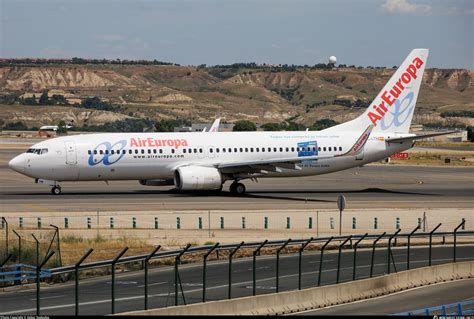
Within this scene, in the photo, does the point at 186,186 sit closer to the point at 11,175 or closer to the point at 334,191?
the point at 334,191

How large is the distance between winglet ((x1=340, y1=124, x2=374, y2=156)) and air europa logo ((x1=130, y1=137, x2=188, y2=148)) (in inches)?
427

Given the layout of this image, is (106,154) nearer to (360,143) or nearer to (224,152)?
(224,152)

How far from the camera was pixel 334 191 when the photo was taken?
2923 inches

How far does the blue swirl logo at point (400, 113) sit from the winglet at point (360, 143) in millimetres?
3149

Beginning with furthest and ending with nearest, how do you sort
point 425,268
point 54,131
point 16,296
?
point 54,131, point 425,268, point 16,296

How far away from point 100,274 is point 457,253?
50.2 feet

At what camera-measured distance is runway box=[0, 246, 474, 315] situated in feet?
104

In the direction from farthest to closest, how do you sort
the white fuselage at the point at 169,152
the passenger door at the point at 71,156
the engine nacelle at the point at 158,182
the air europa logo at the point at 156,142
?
the engine nacelle at the point at 158,182 < the air europa logo at the point at 156,142 < the white fuselage at the point at 169,152 < the passenger door at the point at 71,156

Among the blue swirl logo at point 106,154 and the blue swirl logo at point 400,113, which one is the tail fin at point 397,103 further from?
the blue swirl logo at point 106,154

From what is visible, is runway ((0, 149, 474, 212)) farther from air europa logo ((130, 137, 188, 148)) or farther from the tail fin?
the tail fin

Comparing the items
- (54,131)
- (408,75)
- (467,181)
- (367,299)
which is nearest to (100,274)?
(367,299)

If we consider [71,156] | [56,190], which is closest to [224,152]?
[71,156]

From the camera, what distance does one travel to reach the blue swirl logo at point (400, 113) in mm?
74500

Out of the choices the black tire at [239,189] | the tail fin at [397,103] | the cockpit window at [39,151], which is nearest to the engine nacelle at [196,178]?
the black tire at [239,189]
